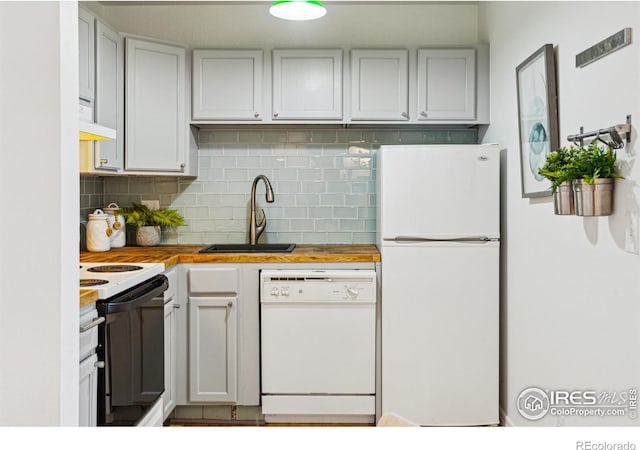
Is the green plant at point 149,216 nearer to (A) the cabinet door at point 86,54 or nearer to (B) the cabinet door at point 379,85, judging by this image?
(A) the cabinet door at point 86,54

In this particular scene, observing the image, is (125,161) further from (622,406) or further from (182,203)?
(622,406)

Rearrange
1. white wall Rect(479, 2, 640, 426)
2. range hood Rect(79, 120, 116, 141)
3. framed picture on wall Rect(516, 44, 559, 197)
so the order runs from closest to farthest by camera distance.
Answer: white wall Rect(479, 2, 640, 426), range hood Rect(79, 120, 116, 141), framed picture on wall Rect(516, 44, 559, 197)

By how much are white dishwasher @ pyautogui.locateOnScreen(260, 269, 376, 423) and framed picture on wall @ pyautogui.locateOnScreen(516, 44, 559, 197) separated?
0.99 m

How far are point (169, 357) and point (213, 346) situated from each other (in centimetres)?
26

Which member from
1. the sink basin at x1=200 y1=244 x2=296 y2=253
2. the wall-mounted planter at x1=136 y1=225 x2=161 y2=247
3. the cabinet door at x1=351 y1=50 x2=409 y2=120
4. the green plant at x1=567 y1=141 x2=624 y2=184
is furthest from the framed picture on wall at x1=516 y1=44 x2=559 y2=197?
the wall-mounted planter at x1=136 y1=225 x2=161 y2=247

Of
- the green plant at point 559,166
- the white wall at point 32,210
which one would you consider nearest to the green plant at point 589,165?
the green plant at point 559,166

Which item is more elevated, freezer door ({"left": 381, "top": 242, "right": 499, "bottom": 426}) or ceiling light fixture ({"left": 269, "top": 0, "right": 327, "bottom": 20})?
ceiling light fixture ({"left": 269, "top": 0, "right": 327, "bottom": 20})

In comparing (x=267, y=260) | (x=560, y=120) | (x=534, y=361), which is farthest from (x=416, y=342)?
(x=560, y=120)

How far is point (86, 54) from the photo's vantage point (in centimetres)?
295

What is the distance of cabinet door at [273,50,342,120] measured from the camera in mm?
3453

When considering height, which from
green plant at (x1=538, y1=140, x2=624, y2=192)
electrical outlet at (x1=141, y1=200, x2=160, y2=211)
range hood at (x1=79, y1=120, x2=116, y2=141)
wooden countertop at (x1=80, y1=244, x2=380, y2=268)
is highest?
range hood at (x1=79, y1=120, x2=116, y2=141)

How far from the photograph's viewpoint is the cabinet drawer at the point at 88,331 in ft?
6.35

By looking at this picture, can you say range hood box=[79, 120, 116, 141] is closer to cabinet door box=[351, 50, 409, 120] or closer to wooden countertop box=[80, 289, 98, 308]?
wooden countertop box=[80, 289, 98, 308]

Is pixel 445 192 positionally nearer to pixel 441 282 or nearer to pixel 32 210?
pixel 441 282
